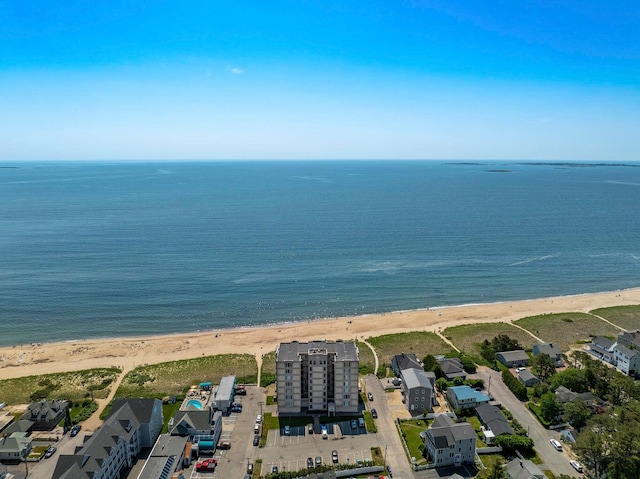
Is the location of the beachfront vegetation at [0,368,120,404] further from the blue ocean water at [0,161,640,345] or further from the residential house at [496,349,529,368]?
the residential house at [496,349,529,368]

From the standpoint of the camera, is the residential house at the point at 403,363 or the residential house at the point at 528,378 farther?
the residential house at the point at 403,363

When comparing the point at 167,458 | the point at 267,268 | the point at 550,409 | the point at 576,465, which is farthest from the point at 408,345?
the point at 267,268

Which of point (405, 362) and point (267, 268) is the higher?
point (405, 362)

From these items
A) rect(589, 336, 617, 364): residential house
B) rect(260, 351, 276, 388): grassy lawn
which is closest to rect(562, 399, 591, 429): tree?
rect(589, 336, 617, 364): residential house

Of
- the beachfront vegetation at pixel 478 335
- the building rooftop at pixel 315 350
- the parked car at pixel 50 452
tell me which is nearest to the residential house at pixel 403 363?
the building rooftop at pixel 315 350

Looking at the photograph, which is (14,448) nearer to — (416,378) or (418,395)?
(418,395)

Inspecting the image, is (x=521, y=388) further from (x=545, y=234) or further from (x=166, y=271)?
(x=545, y=234)

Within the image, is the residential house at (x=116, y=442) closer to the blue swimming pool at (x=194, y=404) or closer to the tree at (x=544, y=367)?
the blue swimming pool at (x=194, y=404)
